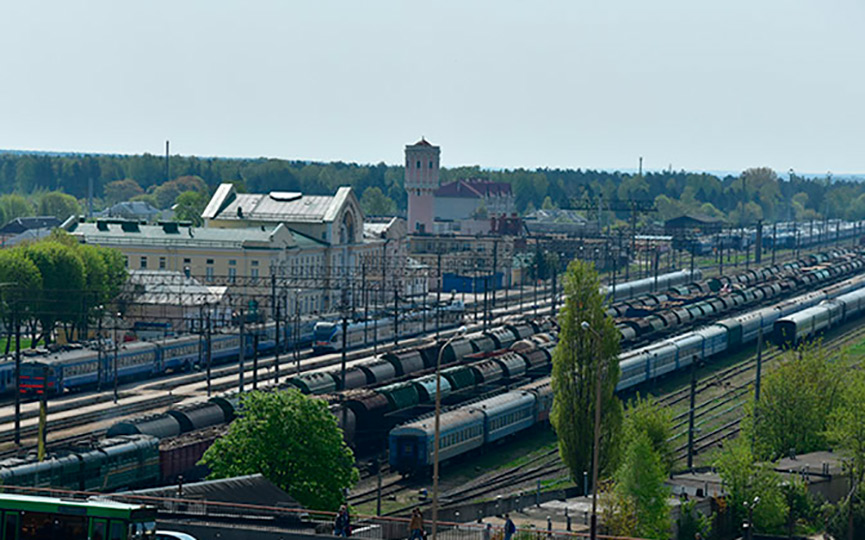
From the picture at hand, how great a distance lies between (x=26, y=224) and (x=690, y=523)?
14885 cm

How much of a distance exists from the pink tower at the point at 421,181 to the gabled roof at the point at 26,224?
49818 millimetres

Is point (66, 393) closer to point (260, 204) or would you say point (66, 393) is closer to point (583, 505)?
point (583, 505)

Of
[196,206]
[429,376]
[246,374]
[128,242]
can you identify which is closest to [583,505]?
[429,376]

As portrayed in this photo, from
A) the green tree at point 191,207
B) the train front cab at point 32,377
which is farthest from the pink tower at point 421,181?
the train front cab at point 32,377

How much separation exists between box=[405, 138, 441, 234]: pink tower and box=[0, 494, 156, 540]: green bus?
14031 cm

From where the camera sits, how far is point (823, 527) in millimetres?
50031

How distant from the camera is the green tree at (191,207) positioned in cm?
17912

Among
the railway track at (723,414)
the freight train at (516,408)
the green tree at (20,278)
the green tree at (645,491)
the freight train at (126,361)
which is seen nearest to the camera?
the green tree at (645,491)

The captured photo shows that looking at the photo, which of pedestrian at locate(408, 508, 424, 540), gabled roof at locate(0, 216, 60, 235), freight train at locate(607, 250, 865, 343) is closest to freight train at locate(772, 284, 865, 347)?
freight train at locate(607, 250, 865, 343)

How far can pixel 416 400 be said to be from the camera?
214ft

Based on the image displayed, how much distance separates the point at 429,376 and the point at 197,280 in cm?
3907

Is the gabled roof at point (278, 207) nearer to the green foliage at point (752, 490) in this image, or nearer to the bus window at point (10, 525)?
the green foliage at point (752, 490)

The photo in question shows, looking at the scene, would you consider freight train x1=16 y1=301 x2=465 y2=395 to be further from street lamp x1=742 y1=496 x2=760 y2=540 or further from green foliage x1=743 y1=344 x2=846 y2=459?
street lamp x1=742 y1=496 x2=760 y2=540

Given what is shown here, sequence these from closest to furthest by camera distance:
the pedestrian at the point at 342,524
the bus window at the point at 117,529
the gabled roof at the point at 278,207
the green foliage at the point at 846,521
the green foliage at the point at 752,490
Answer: the bus window at the point at 117,529, the pedestrian at the point at 342,524, the green foliage at the point at 752,490, the green foliage at the point at 846,521, the gabled roof at the point at 278,207
